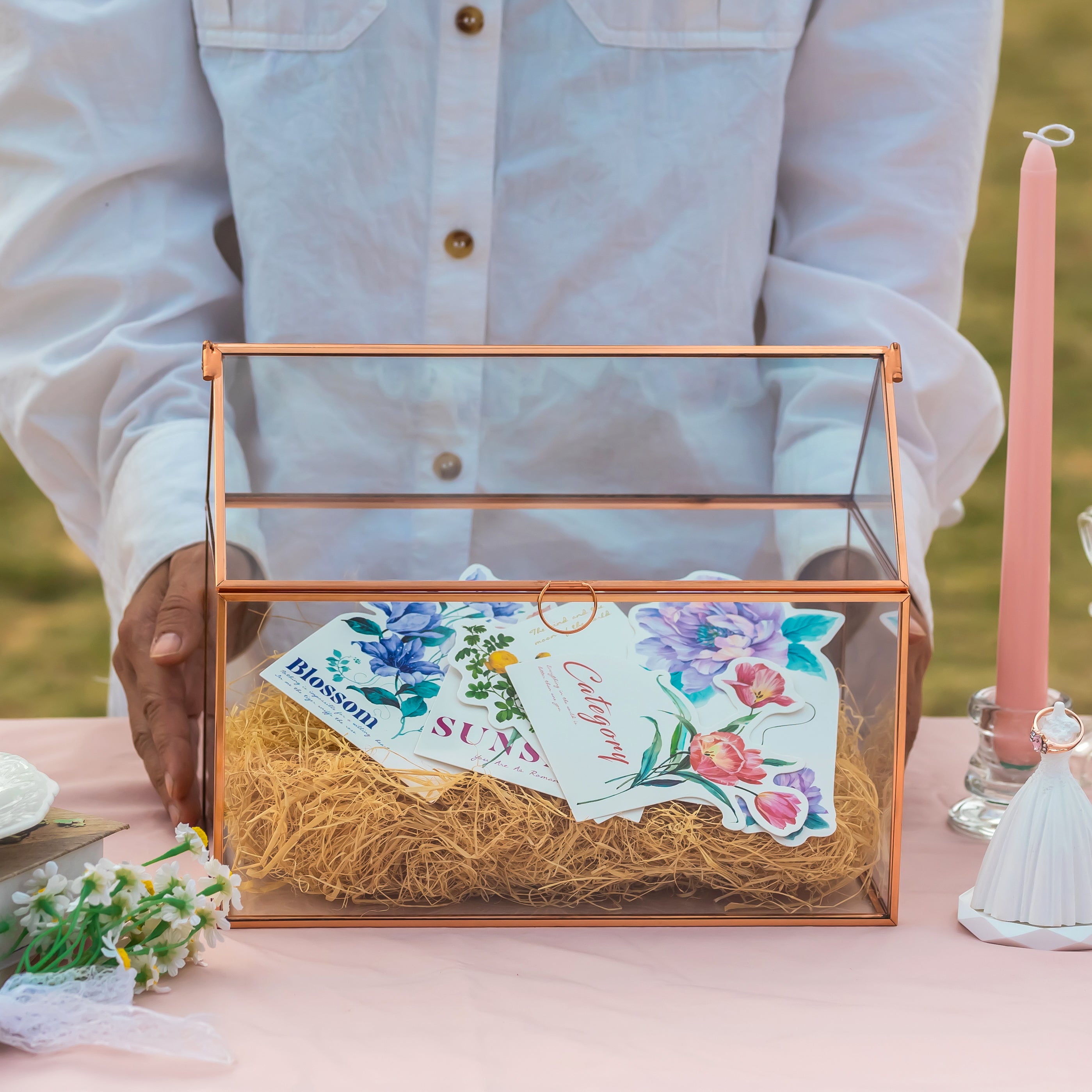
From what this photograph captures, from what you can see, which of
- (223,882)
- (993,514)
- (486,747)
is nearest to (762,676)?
(486,747)

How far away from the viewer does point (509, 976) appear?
20.6 inches

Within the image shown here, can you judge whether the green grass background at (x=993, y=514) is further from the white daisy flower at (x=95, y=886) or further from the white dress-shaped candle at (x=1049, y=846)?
the white daisy flower at (x=95, y=886)

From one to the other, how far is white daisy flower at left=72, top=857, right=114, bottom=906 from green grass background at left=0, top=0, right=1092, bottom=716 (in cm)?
220

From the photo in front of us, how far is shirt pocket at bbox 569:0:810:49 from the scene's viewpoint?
0.92m

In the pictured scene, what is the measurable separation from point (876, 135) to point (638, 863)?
26.0 inches

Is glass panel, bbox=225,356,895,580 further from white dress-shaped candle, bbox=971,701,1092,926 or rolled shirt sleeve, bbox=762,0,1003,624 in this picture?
rolled shirt sleeve, bbox=762,0,1003,624

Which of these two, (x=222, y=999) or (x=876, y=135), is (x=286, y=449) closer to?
(x=222, y=999)

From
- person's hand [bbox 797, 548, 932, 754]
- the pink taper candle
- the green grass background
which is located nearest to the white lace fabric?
person's hand [bbox 797, 548, 932, 754]

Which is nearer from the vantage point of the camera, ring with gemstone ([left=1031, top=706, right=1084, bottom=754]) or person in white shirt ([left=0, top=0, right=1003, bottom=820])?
ring with gemstone ([left=1031, top=706, right=1084, bottom=754])

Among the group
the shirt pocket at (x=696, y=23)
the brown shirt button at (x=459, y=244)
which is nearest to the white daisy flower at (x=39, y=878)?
the brown shirt button at (x=459, y=244)

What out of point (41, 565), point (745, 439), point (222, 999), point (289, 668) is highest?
point (745, 439)


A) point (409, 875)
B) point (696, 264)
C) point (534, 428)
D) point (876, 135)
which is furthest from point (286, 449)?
point (876, 135)

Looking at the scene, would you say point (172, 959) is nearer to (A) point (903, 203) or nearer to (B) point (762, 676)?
(B) point (762, 676)

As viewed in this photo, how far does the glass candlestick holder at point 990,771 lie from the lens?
66 centimetres
